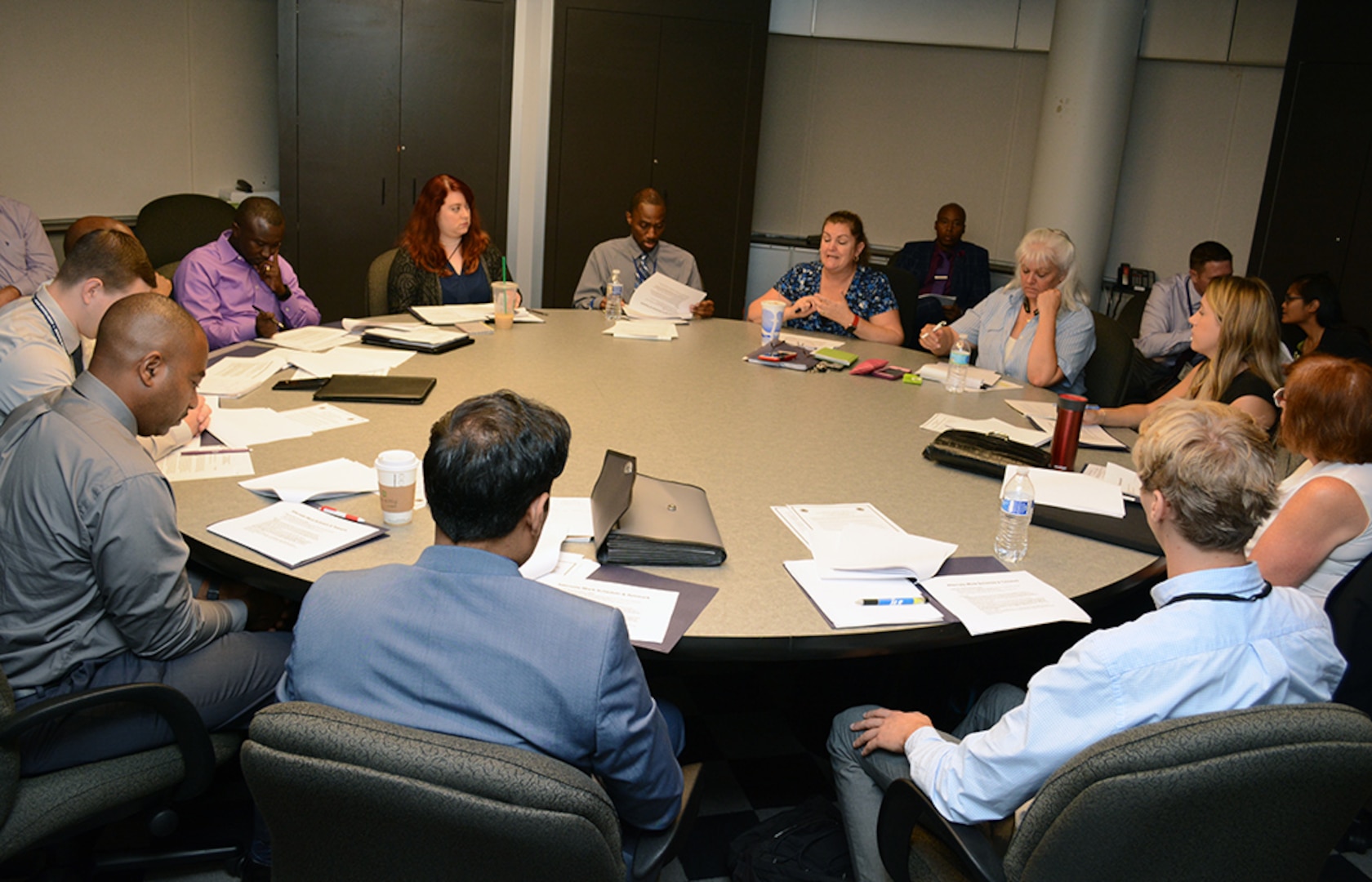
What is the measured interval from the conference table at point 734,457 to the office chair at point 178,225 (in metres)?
1.79

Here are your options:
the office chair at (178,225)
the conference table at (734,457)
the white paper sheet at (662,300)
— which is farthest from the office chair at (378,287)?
the office chair at (178,225)

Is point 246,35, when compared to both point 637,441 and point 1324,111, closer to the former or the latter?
point 637,441

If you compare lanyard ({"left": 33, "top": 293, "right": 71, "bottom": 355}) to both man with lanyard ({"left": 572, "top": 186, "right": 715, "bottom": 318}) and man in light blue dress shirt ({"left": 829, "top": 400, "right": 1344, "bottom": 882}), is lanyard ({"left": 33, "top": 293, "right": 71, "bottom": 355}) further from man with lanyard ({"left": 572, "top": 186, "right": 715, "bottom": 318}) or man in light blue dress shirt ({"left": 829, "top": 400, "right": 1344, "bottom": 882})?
man with lanyard ({"left": 572, "top": 186, "right": 715, "bottom": 318})

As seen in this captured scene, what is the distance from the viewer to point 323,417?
2891mm

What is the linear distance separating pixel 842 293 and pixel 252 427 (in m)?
2.84

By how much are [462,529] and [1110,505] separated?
176 centimetres

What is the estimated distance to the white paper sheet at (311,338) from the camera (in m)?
3.68

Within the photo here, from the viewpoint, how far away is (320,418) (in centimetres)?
288

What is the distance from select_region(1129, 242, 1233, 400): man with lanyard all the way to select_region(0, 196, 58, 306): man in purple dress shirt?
18.2 feet

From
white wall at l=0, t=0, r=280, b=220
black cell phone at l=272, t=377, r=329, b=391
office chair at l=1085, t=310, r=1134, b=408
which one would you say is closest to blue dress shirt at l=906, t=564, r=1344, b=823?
black cell phone at l=272, t=377, r=329, b=391

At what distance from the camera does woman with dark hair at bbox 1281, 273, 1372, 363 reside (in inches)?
206

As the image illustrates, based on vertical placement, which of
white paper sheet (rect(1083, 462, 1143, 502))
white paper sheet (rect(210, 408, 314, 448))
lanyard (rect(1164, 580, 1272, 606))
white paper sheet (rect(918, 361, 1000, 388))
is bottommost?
white paper sheet (rect(210, 408, 314, 448))

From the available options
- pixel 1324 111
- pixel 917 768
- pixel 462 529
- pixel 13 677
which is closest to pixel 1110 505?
pixel 917 768

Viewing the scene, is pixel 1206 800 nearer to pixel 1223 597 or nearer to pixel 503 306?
pixel 1223 597
